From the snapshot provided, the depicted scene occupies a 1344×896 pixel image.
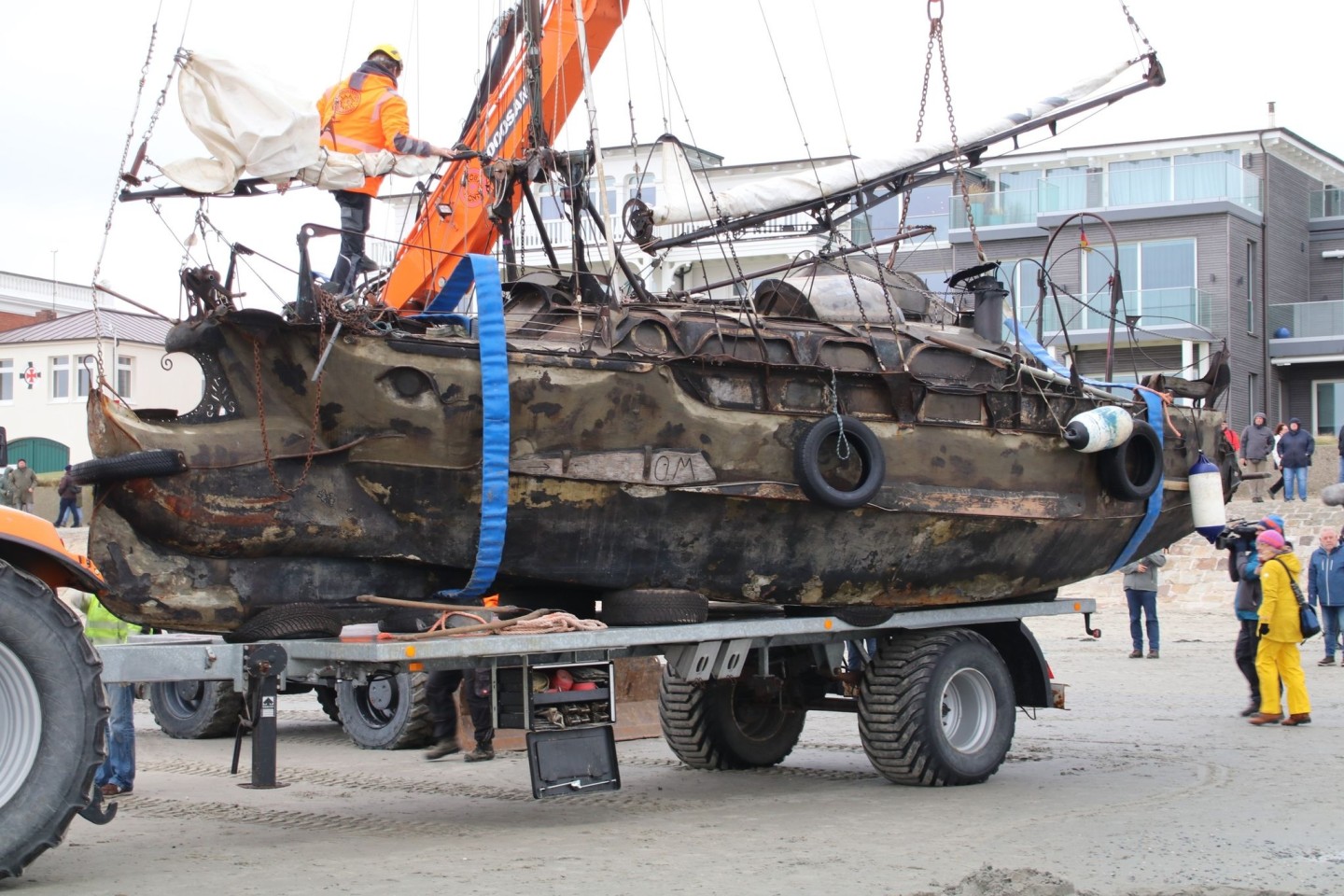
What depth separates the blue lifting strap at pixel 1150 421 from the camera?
12.0 meters

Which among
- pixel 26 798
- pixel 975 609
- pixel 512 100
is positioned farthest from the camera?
pixel 512 100

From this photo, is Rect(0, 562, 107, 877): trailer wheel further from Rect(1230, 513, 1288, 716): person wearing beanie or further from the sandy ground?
Rect(1230, 513, 1288, 716): person wearing beanie

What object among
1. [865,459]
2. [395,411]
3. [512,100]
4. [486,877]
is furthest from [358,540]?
[512,100]

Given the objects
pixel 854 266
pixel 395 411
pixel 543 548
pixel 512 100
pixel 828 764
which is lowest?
pixel 828 764

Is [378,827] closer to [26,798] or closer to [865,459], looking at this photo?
[26,798]

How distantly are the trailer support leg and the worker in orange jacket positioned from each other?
3469mm

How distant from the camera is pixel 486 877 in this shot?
749 centimetres

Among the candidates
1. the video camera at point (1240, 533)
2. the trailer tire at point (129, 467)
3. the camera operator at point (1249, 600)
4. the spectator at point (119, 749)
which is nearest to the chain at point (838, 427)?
the trailer tire at point (129, 467)

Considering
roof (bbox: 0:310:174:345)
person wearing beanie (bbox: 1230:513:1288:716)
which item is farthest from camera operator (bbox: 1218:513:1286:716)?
roof (bbox: 0:310:174:345)

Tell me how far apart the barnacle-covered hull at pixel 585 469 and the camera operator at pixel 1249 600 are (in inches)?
130

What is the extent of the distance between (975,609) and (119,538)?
5722mm

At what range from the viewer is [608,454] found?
9.36 m

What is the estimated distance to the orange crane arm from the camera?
13.1 m

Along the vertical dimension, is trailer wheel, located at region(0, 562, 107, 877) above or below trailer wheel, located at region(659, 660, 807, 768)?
above
